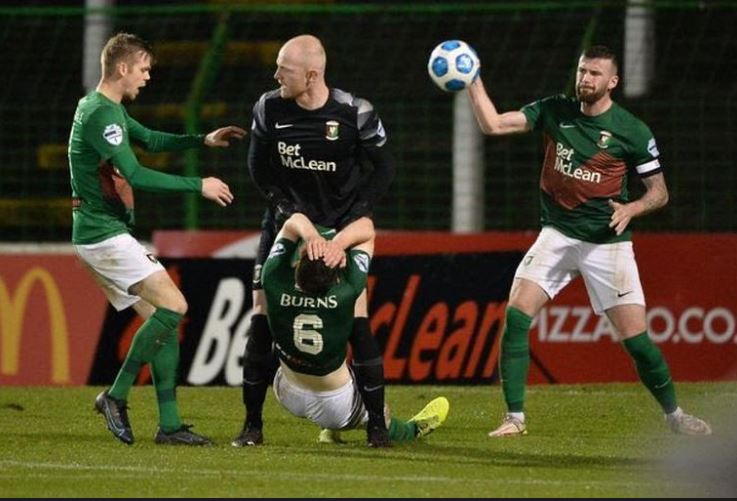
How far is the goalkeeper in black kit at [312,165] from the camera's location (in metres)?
9.11

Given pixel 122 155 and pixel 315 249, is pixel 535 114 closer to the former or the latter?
pixel 315 249

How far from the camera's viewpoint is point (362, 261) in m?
8.98

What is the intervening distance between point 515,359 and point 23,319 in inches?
192

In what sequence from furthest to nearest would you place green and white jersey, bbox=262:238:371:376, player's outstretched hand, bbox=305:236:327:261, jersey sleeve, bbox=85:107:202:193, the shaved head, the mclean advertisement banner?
the mclean advertisement banner, jersey sleeve, bbox=85:107:202:193, the shaved head, green and white jersey, bbox=262:238:371:376, player's outstretched hand, bbox=305:236:327:261

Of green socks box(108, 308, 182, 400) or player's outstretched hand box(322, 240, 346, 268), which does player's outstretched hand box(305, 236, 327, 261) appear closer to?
player's outstretched hand box(322, 240, 346, 268)

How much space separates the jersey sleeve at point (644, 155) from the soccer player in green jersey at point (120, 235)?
2166 millimetres

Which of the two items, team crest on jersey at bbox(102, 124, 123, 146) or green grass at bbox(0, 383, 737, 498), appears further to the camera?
Result: team crest on jersey at bbox(102, 124, 123, 146)

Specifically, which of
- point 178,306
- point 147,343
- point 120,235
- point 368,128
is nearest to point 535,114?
point 368,128

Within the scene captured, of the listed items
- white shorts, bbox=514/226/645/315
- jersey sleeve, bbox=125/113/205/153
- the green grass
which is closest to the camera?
the green grass

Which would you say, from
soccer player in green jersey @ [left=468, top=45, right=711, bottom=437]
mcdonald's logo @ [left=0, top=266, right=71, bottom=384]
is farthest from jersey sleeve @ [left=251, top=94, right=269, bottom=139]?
mcdonald's logo @ [left=0, top=266, right=71, bottom=384]

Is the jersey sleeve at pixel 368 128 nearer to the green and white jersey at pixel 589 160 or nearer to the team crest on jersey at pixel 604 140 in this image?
the green and white jersey at pixel 589 160

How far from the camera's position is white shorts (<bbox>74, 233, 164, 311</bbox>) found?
9.55 metres

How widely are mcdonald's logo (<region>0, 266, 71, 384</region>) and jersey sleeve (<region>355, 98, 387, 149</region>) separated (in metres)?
5.03

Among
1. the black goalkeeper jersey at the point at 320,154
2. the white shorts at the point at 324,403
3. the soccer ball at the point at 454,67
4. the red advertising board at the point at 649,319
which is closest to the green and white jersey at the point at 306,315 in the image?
the white shorts at the point at 324,403
